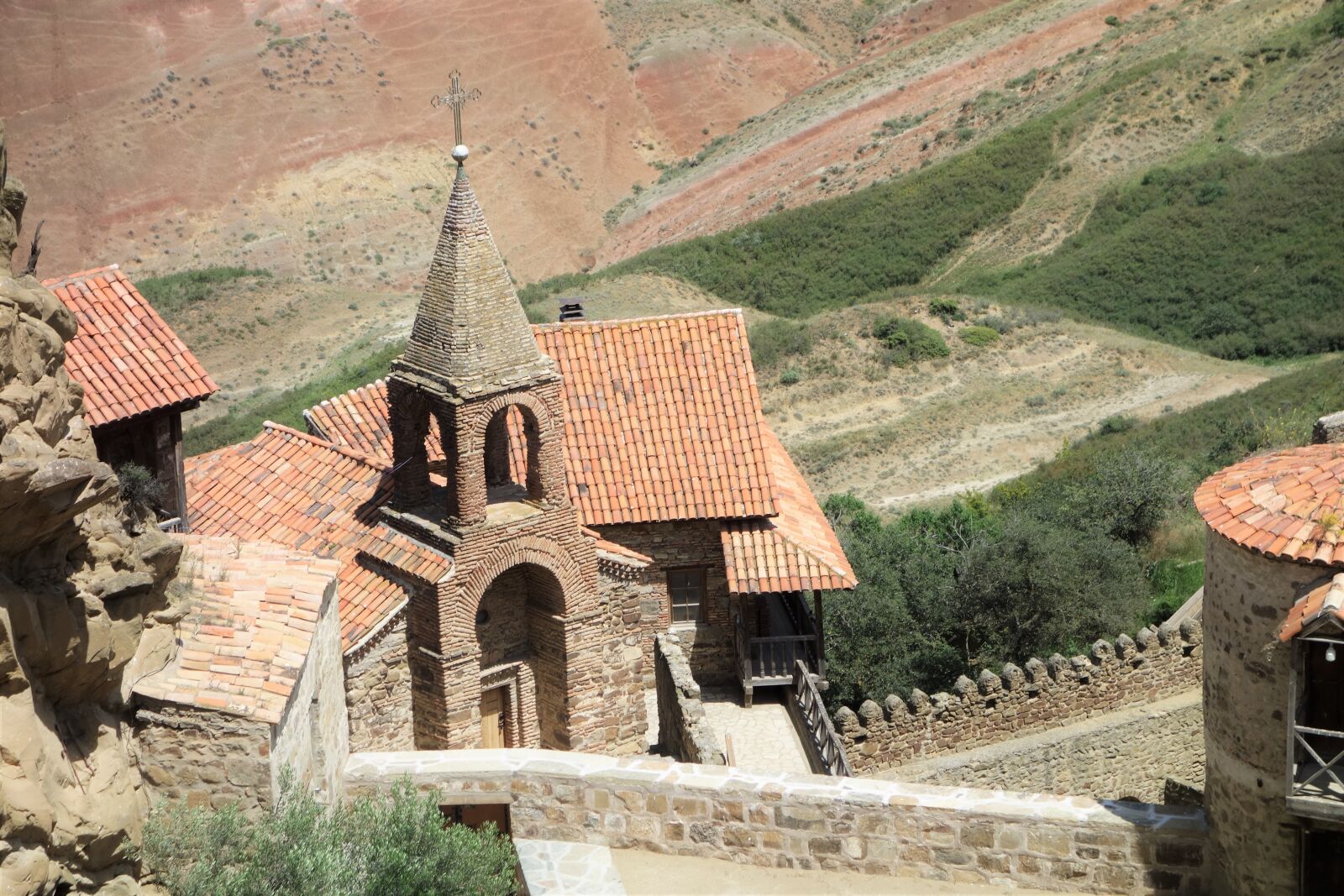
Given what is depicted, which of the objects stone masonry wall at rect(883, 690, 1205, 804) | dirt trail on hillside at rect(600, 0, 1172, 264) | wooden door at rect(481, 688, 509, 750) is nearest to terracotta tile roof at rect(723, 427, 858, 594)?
stone masonry wall at rect(883, 690, 1205, 804)

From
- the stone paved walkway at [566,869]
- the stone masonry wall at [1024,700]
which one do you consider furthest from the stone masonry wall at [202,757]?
the stone masonry wall at [1024,700]

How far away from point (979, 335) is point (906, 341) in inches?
98.6

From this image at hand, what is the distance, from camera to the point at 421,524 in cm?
2033

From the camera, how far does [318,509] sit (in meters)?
21.6

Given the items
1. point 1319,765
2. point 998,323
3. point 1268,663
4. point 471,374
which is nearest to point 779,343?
point 998,323

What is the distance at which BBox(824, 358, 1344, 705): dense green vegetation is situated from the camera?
26.5 meters

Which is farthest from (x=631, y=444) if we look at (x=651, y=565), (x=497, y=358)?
(x=497, y=358)

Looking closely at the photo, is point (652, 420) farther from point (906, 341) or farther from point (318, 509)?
point (906, 341)

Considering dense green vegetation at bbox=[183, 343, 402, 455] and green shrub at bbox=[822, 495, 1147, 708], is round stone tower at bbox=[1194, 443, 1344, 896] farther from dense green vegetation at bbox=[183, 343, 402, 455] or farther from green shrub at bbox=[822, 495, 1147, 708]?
dense green vegetation at bbox=[183, 343, 402, 455]

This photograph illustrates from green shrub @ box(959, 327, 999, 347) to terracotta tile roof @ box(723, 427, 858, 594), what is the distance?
1058 inches

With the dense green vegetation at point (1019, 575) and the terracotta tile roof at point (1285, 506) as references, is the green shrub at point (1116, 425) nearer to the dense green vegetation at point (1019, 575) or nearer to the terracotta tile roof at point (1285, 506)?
the dense green vegetation at point (1019, 575)

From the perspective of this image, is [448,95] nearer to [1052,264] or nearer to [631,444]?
[631,444]

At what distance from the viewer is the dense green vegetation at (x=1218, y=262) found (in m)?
50.5

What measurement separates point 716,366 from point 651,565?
307 centimetres
